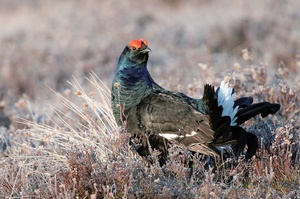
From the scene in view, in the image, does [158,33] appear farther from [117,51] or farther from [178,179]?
[178,179]

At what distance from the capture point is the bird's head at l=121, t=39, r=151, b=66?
398 cm

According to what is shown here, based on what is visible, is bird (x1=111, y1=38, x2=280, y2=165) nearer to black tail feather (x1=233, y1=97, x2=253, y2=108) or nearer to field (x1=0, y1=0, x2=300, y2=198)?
black tail feather (x1=233, y1=97, x2=253, y2=108)

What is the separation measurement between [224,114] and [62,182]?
115 cm

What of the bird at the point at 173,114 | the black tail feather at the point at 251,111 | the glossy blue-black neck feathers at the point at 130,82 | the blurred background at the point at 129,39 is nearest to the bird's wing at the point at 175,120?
the bird at the point at 173,114

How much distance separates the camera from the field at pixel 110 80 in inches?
128

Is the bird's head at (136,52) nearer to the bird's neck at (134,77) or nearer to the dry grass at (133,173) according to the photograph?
the bird's neck at (134,77)

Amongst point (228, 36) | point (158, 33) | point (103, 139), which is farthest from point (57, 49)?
point (103, 139)

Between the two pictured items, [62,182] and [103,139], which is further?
[103,139]

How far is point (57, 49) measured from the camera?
9.13m

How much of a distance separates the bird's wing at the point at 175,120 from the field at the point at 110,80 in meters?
0.15

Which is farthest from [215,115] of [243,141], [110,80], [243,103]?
[110,80]

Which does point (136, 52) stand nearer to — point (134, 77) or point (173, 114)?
point (134, 77)

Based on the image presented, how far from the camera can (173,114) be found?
12.0ft

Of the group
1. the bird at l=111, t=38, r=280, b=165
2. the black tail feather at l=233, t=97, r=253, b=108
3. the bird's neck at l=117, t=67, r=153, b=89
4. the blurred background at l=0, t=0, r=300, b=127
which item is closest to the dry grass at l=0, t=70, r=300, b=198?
the bird at l=111, t=38, r=280, b=165
